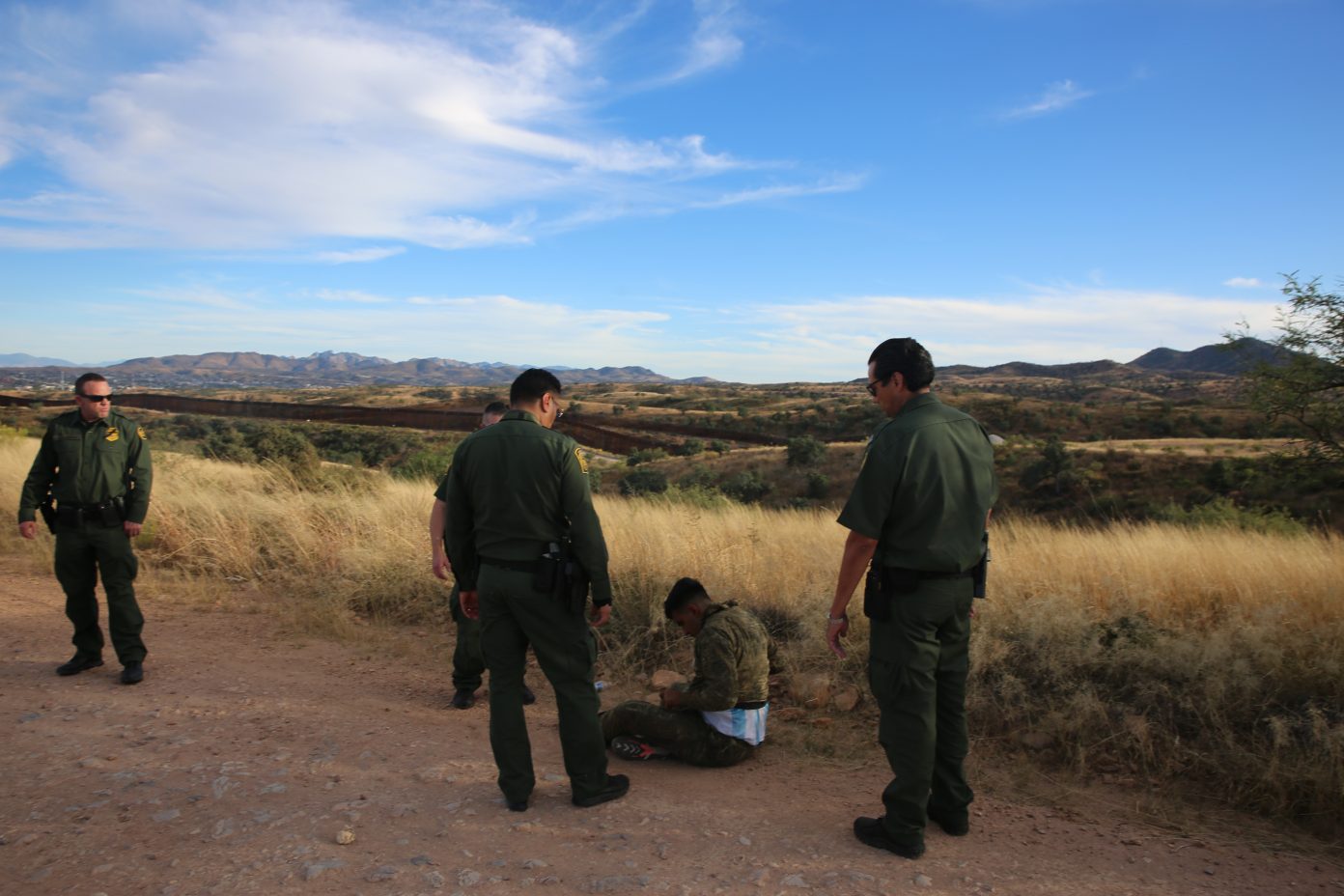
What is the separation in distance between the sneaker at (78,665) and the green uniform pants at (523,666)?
382 centimetres

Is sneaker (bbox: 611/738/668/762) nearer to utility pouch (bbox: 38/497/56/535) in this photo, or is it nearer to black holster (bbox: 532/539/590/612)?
black holster (bbox: 532/539/590/612)

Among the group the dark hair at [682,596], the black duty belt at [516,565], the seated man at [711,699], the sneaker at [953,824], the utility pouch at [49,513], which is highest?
the black duty belt at [516,565]

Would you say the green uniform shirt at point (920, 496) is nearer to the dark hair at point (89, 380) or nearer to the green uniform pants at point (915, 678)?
the green uniform pants at point (915, 678)

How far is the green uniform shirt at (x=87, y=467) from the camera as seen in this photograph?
18.0 ft

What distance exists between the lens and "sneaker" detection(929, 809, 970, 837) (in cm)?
354

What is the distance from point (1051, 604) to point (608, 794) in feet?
10.9

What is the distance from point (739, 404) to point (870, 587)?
68506 millimetres

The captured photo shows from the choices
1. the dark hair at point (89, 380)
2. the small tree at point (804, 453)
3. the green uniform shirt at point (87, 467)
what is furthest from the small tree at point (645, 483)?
the dark hair at point (89, 380)

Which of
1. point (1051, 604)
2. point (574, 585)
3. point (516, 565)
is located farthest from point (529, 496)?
point (1051, 604)

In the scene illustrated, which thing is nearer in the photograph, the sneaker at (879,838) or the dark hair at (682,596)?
the sneaker at (879,838)

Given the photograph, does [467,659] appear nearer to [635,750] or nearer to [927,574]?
[635,750]

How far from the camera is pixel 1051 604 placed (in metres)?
5.33

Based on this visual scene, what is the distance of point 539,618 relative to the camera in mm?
3676

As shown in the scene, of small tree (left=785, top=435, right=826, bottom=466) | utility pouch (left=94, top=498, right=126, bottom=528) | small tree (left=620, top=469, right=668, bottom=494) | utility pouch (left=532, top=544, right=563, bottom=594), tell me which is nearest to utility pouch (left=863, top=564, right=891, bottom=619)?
utility pouch (left=532, top=544, right=563, bottom=594)
